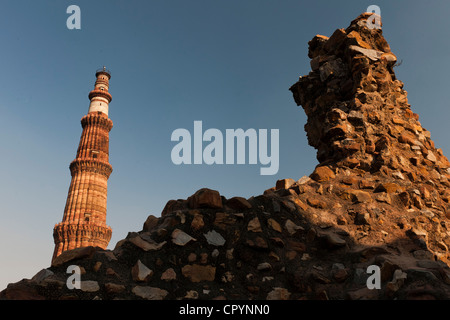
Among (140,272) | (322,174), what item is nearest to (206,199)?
(140,272)

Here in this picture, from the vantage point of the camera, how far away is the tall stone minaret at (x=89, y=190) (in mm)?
26625

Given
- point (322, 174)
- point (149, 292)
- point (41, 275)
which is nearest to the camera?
point (41, 275)

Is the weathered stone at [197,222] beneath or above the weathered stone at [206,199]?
beneath

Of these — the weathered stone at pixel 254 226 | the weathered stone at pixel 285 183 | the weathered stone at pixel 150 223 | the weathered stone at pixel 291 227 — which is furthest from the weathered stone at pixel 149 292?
the weathered stone at pixel 285 183

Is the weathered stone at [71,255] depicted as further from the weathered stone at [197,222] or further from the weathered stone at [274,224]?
the weathered stone at [274,224]

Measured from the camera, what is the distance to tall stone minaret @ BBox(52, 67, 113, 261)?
26.6 m

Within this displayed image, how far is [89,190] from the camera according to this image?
28.0 metres

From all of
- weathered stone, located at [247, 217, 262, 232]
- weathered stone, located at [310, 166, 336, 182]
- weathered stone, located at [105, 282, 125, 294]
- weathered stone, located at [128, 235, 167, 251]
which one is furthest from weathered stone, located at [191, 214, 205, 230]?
weathered stone, located at [310, 166, 336, 182]

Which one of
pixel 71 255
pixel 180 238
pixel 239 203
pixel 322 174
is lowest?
pixel 71 255

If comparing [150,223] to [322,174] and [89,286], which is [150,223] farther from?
[322,174]

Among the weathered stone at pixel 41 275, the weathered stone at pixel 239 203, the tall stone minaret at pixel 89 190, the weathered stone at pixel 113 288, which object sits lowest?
the weathered stone at pixel 113 288

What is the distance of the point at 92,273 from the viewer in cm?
242

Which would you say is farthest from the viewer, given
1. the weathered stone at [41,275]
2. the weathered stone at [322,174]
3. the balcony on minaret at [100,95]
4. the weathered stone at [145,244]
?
the balcony on minaret at [100,95]

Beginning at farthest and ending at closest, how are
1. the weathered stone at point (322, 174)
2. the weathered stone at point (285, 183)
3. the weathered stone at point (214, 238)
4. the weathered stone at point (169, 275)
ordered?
the weathered stone at point (322, 174), the weathered stone at point (285, 183), the weathered stone at point (214, 238), the weathered stone at point (169, 275)
